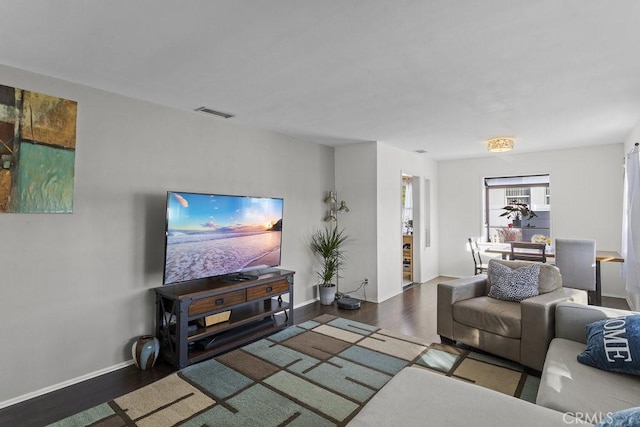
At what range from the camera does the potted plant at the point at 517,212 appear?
6168mm

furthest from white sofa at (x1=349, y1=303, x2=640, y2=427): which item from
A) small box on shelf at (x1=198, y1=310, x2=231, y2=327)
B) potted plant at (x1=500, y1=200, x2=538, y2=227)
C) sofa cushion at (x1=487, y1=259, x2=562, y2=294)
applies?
potted plant at (x1=500, y1=200, x2=538, y2=227)

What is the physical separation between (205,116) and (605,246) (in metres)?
6.27

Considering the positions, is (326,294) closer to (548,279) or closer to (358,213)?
(358,213)

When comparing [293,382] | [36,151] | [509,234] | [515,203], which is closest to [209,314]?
[293,382]

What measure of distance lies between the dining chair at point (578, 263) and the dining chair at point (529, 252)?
10.3 inches

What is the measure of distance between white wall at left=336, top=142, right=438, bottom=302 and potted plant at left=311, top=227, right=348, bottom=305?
169 mm

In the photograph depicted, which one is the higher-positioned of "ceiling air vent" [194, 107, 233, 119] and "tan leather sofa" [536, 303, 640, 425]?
"ceiling air vent" [194, 107, 233, 119]

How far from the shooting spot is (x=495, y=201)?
6.62 m

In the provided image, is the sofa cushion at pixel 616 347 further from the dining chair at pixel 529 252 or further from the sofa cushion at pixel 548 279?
the dining chair at pixel 529 252

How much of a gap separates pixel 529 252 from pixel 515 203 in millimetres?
2021

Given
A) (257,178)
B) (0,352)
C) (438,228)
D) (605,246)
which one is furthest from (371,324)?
(605,246)

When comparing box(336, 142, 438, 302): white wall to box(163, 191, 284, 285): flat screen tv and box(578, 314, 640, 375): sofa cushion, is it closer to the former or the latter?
box(163, 191, 284, 285): flat screen tv

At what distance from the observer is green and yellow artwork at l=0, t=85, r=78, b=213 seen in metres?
2.34

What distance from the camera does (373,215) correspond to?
4.94 m
